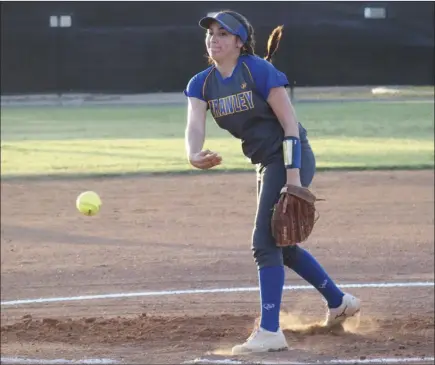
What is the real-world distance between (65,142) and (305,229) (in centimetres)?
1173

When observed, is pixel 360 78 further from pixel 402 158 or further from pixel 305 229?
pixel 305 229

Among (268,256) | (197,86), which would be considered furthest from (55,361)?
(197,86)

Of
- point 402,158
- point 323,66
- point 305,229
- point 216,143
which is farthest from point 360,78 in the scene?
point 305,229

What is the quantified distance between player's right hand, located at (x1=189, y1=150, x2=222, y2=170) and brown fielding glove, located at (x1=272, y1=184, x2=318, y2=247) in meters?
0.39

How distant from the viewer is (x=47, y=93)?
20406 mm

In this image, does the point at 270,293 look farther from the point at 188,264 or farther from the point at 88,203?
the point at 188,264

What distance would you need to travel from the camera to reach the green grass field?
13094 mm

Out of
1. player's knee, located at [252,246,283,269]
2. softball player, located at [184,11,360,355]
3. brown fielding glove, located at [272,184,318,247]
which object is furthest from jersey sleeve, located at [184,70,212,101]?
player's knee, located at [252,246,283,269]

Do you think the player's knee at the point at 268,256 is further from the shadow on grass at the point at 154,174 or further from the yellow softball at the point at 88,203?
the shadow on grass at the point at 154,174

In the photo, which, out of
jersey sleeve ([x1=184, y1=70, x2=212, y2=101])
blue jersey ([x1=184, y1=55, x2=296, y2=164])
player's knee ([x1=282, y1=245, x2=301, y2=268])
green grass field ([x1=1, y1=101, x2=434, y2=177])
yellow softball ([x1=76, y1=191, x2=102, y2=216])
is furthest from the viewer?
green grass field ([x1=1, y1=101, x2=434, y2=177])

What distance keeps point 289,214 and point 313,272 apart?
627mm

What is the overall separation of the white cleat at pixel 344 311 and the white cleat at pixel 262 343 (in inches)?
21.9

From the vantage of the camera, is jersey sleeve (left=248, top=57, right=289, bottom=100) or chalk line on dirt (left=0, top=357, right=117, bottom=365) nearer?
jersey sleeve (left=248, top=57, right=289, bottom=100)

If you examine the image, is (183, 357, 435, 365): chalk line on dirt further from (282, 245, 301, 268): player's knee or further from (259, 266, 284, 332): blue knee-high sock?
(282, 245, 301, 268): player's knee
